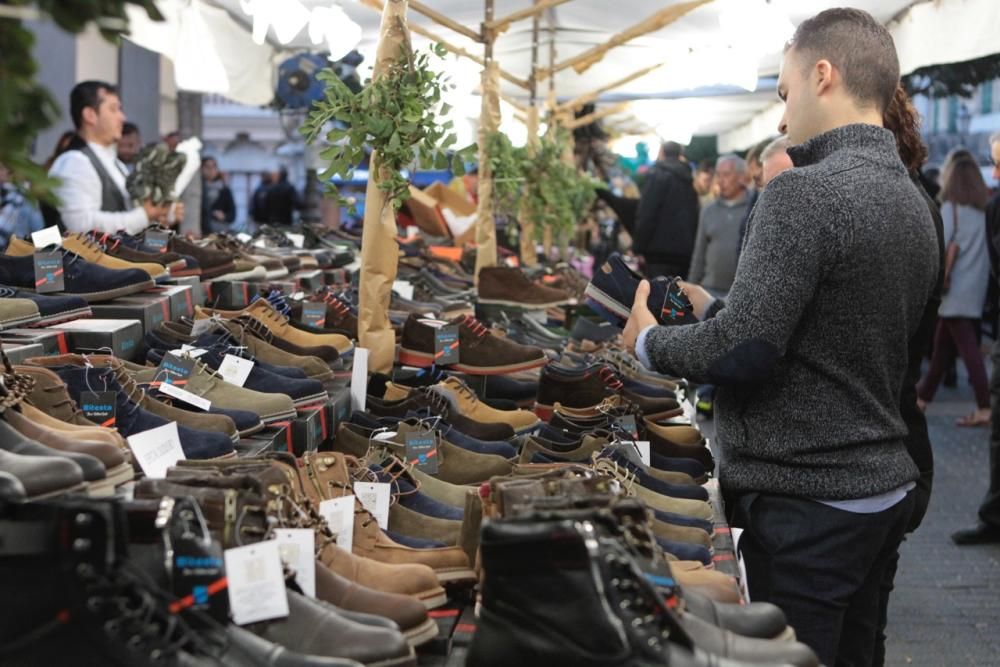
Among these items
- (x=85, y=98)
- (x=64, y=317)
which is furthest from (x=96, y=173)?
(x=64, y=317)

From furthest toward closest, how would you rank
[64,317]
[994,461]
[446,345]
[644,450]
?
[994,461] → [446,345] → [64,317] → [644,450]

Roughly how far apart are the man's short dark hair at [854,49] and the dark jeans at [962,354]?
20.4 ft

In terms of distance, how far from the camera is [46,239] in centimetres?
366

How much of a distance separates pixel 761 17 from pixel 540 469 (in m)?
4.00

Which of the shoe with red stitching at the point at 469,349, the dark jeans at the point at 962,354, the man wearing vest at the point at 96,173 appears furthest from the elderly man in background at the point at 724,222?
the shoe with red stitching at the point at 469,349

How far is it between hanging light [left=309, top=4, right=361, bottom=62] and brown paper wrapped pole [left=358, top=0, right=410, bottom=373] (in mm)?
1864

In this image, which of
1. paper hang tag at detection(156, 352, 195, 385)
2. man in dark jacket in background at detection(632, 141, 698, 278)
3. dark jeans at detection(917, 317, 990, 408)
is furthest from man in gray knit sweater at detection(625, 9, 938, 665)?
man in dark jacket in background at detection(632, 141, 698, 278)

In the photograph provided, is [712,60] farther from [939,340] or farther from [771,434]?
[771,434]

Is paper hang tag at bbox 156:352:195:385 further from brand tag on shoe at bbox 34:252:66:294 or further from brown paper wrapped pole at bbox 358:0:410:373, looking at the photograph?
brown paper wrapped pole at bbox 358:0:410:373

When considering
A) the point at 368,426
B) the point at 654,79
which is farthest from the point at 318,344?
the point at 654,79

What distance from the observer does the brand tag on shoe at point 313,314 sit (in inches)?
165

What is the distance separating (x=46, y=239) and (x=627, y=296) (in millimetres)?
1908

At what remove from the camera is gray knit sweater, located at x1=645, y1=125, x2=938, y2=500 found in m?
2.37

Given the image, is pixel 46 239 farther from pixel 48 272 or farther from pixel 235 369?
pixel 235 369
